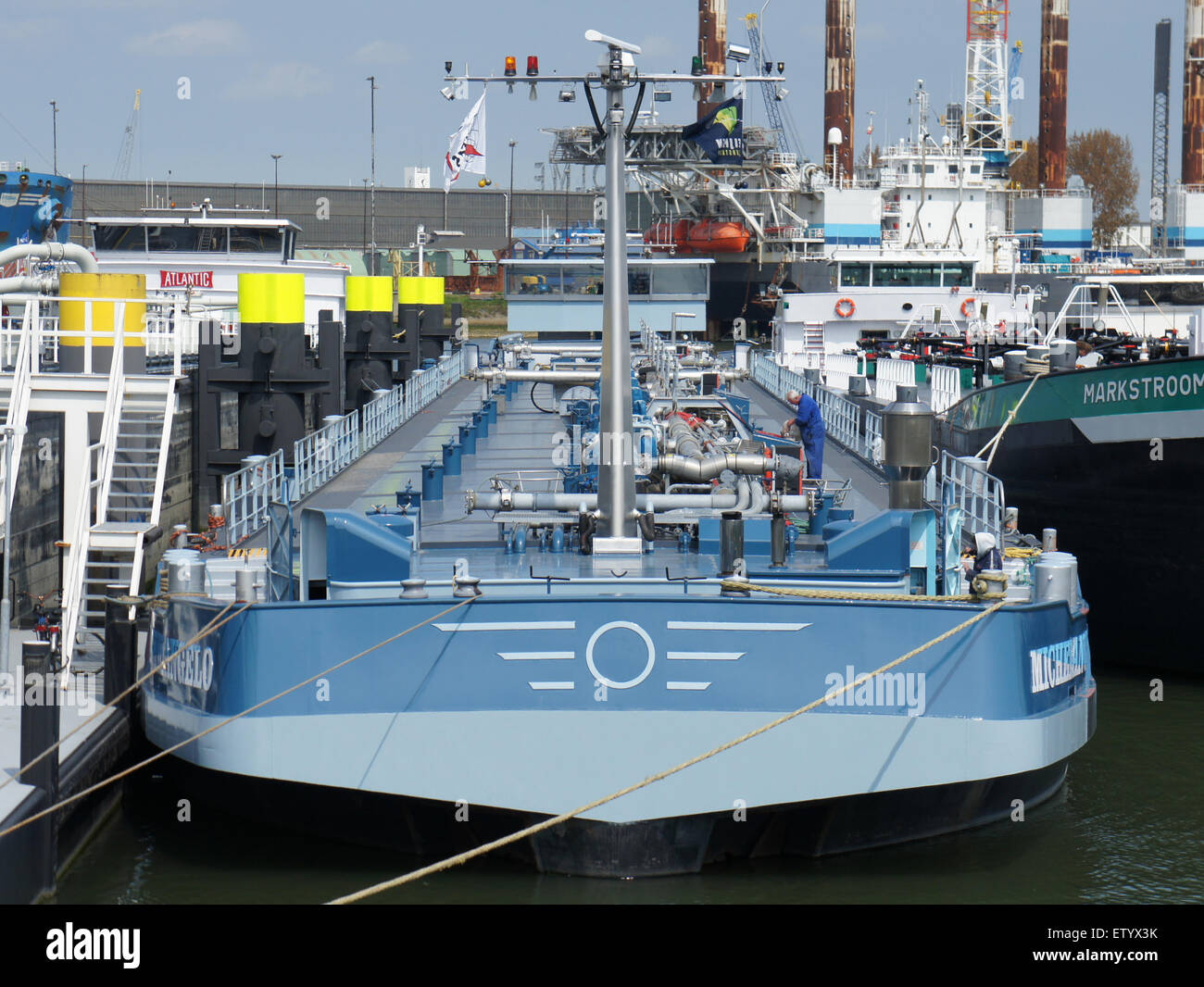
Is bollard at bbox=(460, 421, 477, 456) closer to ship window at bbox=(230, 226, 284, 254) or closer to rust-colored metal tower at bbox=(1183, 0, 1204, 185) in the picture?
ship window at bbox=(230, 226, 284, 254)

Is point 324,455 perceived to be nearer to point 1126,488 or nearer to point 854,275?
point 1126,488

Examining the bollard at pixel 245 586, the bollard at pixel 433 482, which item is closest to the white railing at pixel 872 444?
the bollard at pixel 433 482

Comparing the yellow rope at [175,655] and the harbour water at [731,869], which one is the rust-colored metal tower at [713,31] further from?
the yellow rope at [175,655]

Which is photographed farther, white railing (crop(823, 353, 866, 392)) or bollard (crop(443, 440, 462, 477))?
white railing (crop(823, 353, 866, 392))

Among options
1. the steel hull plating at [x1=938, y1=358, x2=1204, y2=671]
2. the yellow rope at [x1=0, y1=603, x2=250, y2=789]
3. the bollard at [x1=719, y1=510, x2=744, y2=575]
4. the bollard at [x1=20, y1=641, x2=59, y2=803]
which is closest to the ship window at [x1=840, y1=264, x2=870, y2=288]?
the steel hull plating at [x1=938, y1=358, x2=1204, y2=671]

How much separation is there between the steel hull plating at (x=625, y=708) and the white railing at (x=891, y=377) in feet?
62.8

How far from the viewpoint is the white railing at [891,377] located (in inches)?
1176

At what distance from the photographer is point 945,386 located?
28.5 meters

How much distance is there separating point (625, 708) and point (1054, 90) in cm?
7956

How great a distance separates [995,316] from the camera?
39.4 metres

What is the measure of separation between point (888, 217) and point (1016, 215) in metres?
25.1

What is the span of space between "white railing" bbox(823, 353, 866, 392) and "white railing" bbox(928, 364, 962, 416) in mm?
4709

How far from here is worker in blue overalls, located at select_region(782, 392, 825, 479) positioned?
48.9 ft
